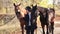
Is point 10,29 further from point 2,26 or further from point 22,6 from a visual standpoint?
point 22,6

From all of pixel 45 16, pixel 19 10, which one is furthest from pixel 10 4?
pixel 45 16

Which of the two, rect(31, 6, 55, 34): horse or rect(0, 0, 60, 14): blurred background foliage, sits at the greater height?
rect(0, 0, 60, 14): blurred background foliage

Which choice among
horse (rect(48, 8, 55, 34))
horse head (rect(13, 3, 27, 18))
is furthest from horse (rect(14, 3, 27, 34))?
horse (rect(48, 8, 55, 34))

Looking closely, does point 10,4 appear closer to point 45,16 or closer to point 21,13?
point 21,13

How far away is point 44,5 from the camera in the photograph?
61.2 inches

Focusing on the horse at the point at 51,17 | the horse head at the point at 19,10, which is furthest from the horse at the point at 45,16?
the horse head at the point at 19,10

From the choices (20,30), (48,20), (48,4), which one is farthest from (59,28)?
(20,30)

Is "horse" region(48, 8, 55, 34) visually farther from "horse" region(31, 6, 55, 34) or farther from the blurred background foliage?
the blurred background foliage

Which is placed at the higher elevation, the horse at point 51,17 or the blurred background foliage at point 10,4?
the blurred background foliage at point 10,4

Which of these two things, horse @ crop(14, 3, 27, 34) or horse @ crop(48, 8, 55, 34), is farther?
horse @ crop(48, 8, 55, 34)

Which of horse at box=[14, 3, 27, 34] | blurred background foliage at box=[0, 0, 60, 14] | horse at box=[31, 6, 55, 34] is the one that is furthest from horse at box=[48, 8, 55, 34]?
horse at box=[14, 3, 27, 34]

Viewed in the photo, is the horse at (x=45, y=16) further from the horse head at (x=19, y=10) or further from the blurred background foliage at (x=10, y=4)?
the horse head at (x=19, y=10)

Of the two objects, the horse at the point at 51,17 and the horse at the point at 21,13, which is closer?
the horse at the point at 21,13

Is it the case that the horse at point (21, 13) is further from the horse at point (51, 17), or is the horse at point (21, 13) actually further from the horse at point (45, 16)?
the horse at point (51, 17)
